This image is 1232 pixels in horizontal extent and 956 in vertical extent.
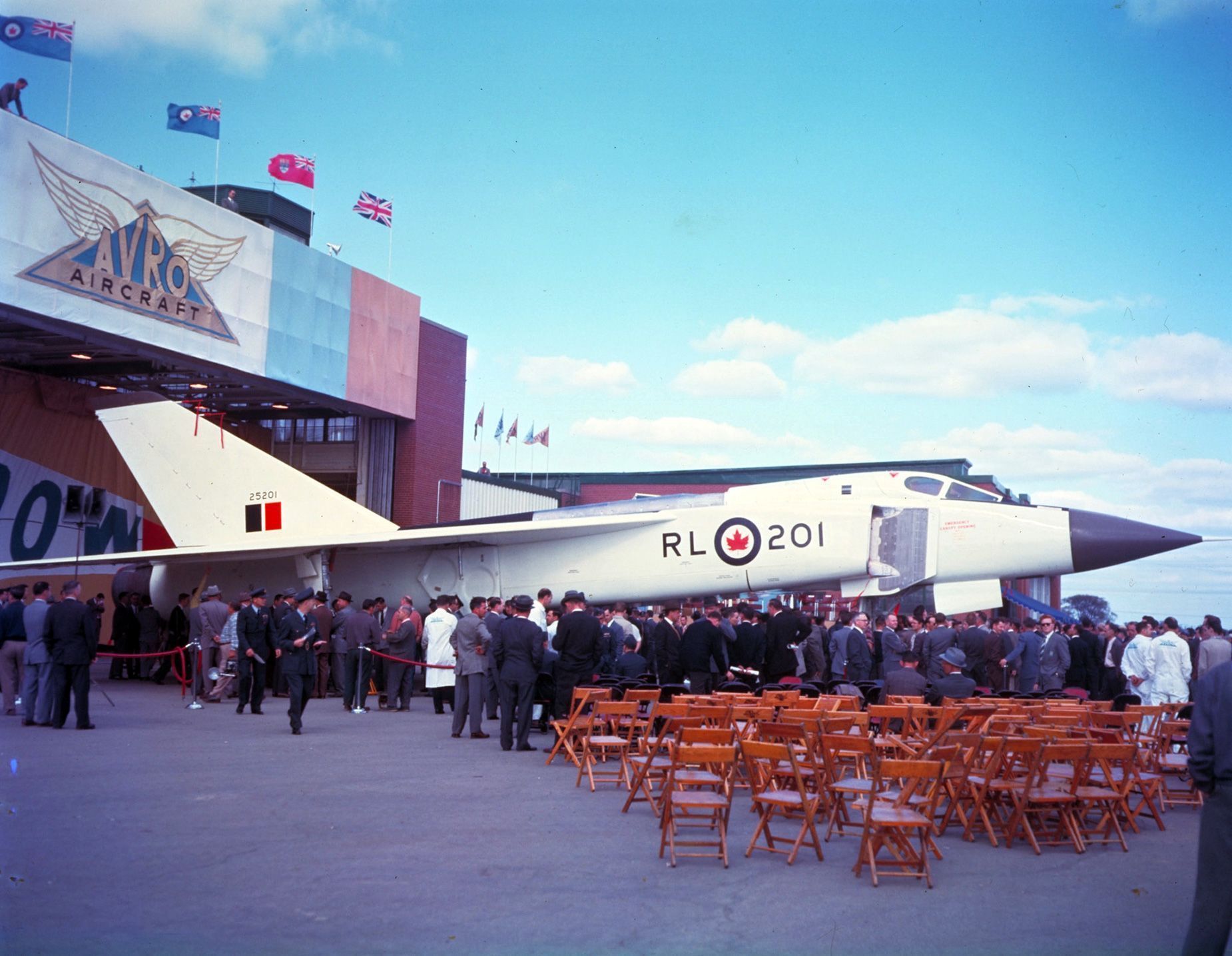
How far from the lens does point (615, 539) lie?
16812 millimetres

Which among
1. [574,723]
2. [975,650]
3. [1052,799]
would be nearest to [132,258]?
[574,723]

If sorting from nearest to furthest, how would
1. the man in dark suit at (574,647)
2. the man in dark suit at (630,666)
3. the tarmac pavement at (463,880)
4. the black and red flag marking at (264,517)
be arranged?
the tarmac pavement at (463,880)
the man in dark suit at (574,647)
the man in dark suit at (630,666)
the black and red flag marking at (264,517)

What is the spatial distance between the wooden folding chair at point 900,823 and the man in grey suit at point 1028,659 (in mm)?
8548

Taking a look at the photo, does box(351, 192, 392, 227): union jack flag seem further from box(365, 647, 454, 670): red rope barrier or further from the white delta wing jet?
box(365, 647, 454, 670): red rope barrier

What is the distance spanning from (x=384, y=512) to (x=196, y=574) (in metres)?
7.91

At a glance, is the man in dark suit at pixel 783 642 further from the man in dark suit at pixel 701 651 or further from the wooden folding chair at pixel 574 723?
the wooden folding chair at pixel 574 723

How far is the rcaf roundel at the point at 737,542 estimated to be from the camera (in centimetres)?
1593

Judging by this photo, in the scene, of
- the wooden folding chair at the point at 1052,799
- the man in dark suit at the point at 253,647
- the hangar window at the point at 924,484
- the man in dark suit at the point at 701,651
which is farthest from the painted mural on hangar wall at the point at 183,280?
the wooden folding chair at the point at 1052,799

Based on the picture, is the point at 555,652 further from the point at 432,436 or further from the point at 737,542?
the point at 432,436

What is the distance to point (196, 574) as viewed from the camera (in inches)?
755

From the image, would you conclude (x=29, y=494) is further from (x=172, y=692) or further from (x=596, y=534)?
(x=596, y=534)

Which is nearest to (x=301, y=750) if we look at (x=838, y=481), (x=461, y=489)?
(x=838, y=481)

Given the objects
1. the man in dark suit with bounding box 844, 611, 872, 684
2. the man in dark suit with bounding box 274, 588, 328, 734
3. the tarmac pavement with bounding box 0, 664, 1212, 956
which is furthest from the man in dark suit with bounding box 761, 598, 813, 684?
the man in dark suit with bounding box 274, 588, 328, 734

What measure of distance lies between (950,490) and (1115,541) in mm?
2390
